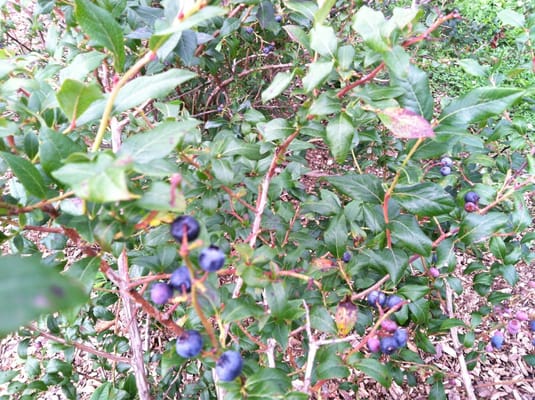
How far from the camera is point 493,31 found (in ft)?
14.3

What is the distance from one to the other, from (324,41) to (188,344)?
0.71 m

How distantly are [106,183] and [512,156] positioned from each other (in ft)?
5.22

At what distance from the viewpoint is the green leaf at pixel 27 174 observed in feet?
2.17

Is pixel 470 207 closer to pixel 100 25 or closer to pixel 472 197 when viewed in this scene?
pixel 472 197

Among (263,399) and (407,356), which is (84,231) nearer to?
(263,399)

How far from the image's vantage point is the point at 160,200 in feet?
1.75

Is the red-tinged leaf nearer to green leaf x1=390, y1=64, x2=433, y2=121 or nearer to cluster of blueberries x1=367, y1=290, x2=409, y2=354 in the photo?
green leaf x1=390, y1=64, x2=433, y2=121

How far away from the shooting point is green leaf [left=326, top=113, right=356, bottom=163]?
37.7 inches

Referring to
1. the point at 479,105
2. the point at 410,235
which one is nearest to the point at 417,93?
the point at 479,105

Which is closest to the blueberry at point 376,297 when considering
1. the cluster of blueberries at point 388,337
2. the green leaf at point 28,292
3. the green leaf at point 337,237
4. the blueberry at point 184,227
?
the cluster of blueberries at point 388,337

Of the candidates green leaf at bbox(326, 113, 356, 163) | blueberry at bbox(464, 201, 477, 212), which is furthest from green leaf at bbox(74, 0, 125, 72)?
blueberry at bbox(464, 201, 477, 212)

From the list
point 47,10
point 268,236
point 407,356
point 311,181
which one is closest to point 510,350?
point 407,356

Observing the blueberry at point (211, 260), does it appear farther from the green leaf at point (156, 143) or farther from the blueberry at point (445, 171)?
the blueberry at point (445, 171)

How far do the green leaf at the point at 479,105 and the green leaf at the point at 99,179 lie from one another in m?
0.75
